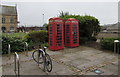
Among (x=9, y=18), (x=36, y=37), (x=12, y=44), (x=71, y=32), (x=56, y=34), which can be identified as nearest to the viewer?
(x=12, y=44)

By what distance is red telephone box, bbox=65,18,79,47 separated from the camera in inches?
274

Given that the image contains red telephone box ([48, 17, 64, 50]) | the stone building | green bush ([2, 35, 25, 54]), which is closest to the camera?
green bush ([2, 35, 25, 54])

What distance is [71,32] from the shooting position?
22.8 ft

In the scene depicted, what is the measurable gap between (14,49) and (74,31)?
4267mm

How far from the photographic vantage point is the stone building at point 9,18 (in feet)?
105

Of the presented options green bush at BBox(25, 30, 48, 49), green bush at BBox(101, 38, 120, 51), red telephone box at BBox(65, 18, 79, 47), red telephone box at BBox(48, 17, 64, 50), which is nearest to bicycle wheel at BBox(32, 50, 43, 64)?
red telephone box at BBox(48, 17, 64, 50)

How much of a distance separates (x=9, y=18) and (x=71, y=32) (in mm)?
32491

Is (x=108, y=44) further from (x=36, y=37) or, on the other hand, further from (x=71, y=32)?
(x=36, y=37)

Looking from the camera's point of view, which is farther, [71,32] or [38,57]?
[71,32]

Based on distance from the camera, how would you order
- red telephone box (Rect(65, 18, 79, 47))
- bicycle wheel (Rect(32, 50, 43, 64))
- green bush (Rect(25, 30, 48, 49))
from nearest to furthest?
1. bicycle wheel (Rect(32, 50, 43, 64))
2. red telephone box (Rect(65, 18, 79, 47))
3. green bush (Rect(25, 30, 48, 49))

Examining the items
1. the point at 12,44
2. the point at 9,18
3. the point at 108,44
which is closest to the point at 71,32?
the point at 108,44

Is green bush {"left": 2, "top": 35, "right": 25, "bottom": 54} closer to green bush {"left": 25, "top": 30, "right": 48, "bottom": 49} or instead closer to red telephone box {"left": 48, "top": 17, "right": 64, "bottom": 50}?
green bush {"left": 25, "top": 30, "right": 48, "bottom": 49}

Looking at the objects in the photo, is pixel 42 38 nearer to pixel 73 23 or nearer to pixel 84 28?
pixel 73 23

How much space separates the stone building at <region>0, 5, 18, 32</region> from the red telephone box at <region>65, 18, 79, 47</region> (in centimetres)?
3016
